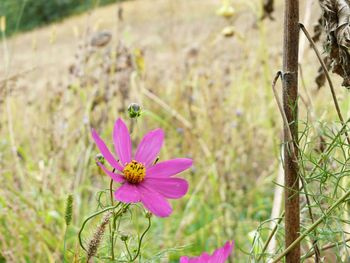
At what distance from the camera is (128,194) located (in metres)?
0.45

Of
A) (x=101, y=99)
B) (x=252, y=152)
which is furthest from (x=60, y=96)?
(x=252, y=152)

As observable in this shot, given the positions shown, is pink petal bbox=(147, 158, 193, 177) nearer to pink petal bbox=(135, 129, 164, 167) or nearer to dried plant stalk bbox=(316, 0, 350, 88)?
pink petal bbox=(135, 129, 164, 167)

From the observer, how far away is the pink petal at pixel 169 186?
0.46 m

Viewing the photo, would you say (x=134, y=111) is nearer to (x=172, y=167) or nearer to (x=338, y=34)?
(x=172, y=167)

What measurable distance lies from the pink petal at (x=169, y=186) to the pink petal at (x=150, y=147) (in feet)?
0.13

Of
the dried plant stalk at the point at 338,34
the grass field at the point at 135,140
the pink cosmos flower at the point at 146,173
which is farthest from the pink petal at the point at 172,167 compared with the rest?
the grass field at the point at 135,140

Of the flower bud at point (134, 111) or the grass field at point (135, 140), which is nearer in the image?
the flower bud at point (134, 111)

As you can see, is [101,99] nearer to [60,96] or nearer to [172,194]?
[60,96]

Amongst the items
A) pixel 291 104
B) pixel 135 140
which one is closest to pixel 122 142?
pixel 291 104

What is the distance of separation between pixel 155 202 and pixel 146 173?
0.05m

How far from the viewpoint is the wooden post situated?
0.49 m

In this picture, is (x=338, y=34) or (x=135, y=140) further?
(x=135, y=140)

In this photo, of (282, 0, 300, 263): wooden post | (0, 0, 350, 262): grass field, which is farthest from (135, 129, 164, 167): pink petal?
(0, 0, 350, 262): grass field

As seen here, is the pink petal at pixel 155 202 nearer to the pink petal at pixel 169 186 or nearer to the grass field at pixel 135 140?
the pink petal at pixel 169 186
